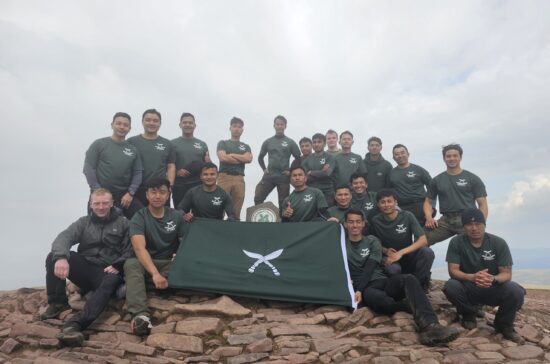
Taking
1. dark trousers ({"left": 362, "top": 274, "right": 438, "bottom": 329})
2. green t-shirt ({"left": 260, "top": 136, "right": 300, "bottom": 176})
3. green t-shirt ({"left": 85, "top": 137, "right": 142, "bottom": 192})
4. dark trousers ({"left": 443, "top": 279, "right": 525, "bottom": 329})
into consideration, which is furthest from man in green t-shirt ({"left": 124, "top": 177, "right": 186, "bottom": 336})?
dark trousers ({"left": 443, "top": 279, "right": 525, "bottom": 329})

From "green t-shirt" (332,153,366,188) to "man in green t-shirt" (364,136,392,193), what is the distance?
238 mm

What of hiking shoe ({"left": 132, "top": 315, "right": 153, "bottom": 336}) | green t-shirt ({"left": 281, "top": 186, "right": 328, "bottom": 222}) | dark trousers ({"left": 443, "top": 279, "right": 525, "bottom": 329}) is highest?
green t-shirt ({"left": 281, "top": 186, "right": 328, "bottom": 222})

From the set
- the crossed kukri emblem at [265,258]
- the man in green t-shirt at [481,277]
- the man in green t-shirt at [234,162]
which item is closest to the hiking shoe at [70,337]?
the crossed kukri emblem at [265,258]

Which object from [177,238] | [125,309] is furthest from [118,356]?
[177,238]

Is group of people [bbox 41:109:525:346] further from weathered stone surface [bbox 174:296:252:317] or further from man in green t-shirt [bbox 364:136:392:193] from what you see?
weathered stone surface [bbox 174:296:252:317]

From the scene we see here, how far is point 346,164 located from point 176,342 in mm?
6263

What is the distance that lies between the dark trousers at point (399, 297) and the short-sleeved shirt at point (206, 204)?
3.33 meters

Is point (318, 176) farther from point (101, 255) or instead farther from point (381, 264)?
point (101, 255)

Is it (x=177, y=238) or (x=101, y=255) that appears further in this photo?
(x=177, y=238)

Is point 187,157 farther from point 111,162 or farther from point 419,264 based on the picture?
point 419,264

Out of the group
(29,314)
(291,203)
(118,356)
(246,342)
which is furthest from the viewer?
(291,203)

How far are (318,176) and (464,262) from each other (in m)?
4.34

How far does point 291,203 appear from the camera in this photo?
8125 millimetres

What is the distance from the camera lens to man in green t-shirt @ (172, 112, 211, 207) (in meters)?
8.89
